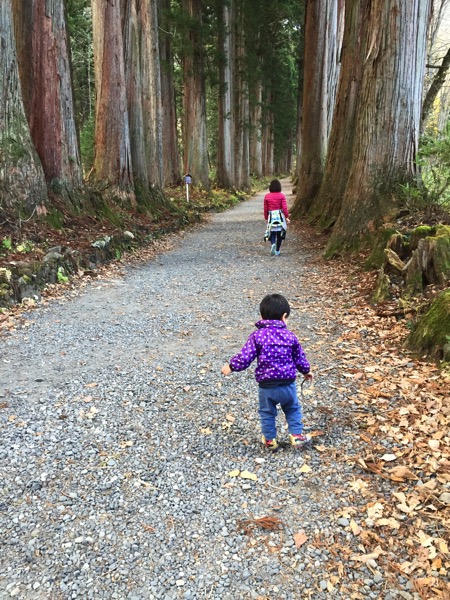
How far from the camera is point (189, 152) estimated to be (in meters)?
23.1

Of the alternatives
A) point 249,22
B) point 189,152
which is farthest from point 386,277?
point 249,22

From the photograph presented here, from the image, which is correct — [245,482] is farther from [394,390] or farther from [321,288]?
[321,288]

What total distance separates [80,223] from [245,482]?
8367 millimetres

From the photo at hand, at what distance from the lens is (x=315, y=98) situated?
17.1m

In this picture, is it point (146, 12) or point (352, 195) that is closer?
point (352, 195)

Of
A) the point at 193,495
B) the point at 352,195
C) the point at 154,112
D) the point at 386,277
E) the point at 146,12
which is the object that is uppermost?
the point at 146,12

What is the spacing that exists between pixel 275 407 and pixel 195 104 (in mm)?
21637

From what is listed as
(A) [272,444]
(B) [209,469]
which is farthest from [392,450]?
(B) [209,469]

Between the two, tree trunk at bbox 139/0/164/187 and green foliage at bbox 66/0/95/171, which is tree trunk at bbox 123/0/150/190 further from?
green foliage at bbox 66/0/95/171

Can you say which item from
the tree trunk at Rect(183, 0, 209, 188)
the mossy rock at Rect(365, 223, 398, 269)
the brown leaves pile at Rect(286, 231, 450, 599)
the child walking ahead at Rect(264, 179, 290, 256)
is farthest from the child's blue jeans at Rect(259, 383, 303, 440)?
the tree trunk at Rect(183, 0, 209, 188)

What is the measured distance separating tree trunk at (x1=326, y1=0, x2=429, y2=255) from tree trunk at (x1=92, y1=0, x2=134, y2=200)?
6.88 metres

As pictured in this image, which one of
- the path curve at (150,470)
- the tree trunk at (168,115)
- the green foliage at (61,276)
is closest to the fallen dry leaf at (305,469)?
the path curve at (150,470)

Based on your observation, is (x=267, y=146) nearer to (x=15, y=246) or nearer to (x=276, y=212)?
(x=276, y=212)

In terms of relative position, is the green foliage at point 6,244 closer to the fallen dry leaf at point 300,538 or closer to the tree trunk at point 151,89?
the fallen dry leaf at point 300,538
